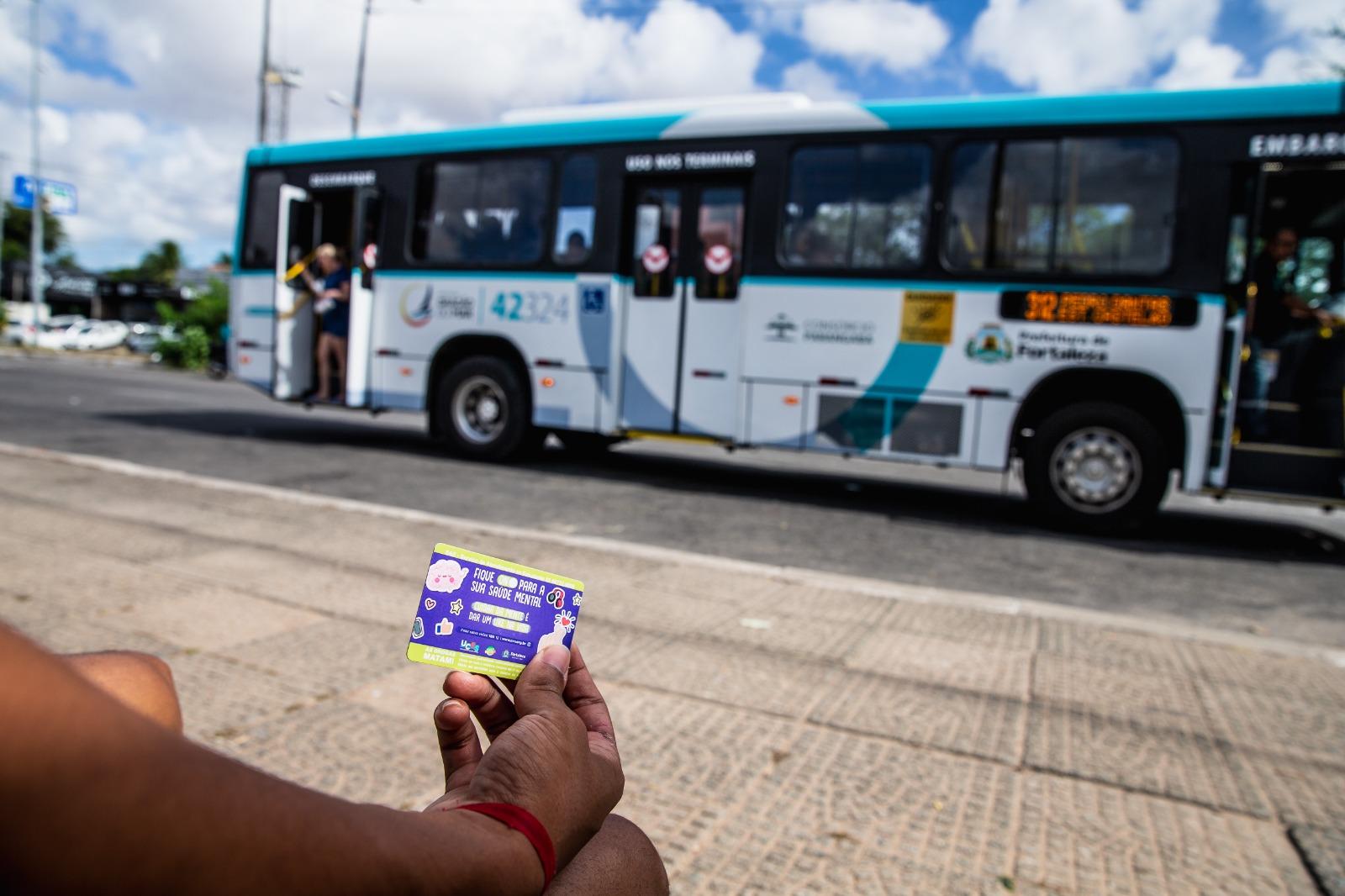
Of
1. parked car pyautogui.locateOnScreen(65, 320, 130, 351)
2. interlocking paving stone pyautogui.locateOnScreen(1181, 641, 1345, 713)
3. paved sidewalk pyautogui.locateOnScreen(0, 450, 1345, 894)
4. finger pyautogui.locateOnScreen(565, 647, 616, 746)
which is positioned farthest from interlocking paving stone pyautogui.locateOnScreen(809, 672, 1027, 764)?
parked car pyautogui.locateOnScreen(65, 320, 130, 351)

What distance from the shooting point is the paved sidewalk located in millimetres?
2598

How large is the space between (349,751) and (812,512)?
5609mm

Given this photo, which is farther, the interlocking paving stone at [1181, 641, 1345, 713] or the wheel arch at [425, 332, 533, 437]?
the wheel arch at [425, 332, 533, 437]

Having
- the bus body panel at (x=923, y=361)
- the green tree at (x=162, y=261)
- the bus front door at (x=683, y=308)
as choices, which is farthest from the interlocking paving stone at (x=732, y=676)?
the green tree at (x=162, y=261)

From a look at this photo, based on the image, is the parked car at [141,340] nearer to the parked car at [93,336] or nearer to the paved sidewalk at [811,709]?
the parked car at [93,336]

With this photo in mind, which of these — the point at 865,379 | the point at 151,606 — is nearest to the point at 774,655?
the point at 151,606

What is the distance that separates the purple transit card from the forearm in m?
0.47

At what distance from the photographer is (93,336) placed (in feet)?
151

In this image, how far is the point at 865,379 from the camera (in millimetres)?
8102

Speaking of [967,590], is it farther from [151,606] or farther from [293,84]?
[293,84]

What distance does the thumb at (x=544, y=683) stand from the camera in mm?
1266

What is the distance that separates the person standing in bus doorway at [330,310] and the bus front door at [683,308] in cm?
339

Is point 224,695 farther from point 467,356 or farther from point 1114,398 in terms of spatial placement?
point 467,356

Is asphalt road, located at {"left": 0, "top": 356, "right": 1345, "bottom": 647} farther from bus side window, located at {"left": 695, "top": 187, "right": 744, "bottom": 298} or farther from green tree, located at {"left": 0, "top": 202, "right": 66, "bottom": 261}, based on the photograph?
green tree, located at {"left": 0, "top": 202, "right": 66, "bottom": 261}
